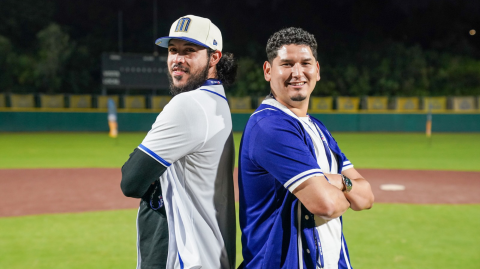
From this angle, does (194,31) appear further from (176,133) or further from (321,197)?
(321,197)

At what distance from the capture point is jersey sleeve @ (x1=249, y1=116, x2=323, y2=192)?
2.02m

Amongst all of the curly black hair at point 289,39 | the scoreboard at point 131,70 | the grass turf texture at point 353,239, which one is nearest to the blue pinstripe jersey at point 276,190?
the curly black hair at point 289,39

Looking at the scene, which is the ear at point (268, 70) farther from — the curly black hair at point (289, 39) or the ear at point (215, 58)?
the ear at point (215, 58)

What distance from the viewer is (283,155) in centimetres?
202

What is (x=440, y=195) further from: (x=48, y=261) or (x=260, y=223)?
(x=260, y=223)

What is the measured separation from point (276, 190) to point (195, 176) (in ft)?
1.32

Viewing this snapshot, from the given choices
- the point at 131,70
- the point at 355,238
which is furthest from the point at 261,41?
the point at 355,238

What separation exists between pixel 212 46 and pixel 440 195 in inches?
318

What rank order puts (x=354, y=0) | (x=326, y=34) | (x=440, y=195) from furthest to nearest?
(x=354, y=0) < (x=326, y=34) < (x=440, y=195)

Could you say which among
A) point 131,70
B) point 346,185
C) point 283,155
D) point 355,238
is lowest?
point 355,238

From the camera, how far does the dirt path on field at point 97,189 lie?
8234 millimetres

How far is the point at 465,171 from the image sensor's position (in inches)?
487

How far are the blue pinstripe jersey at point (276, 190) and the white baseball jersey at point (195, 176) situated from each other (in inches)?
6.2

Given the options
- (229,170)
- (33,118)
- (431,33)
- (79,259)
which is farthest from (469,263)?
(431,33)
